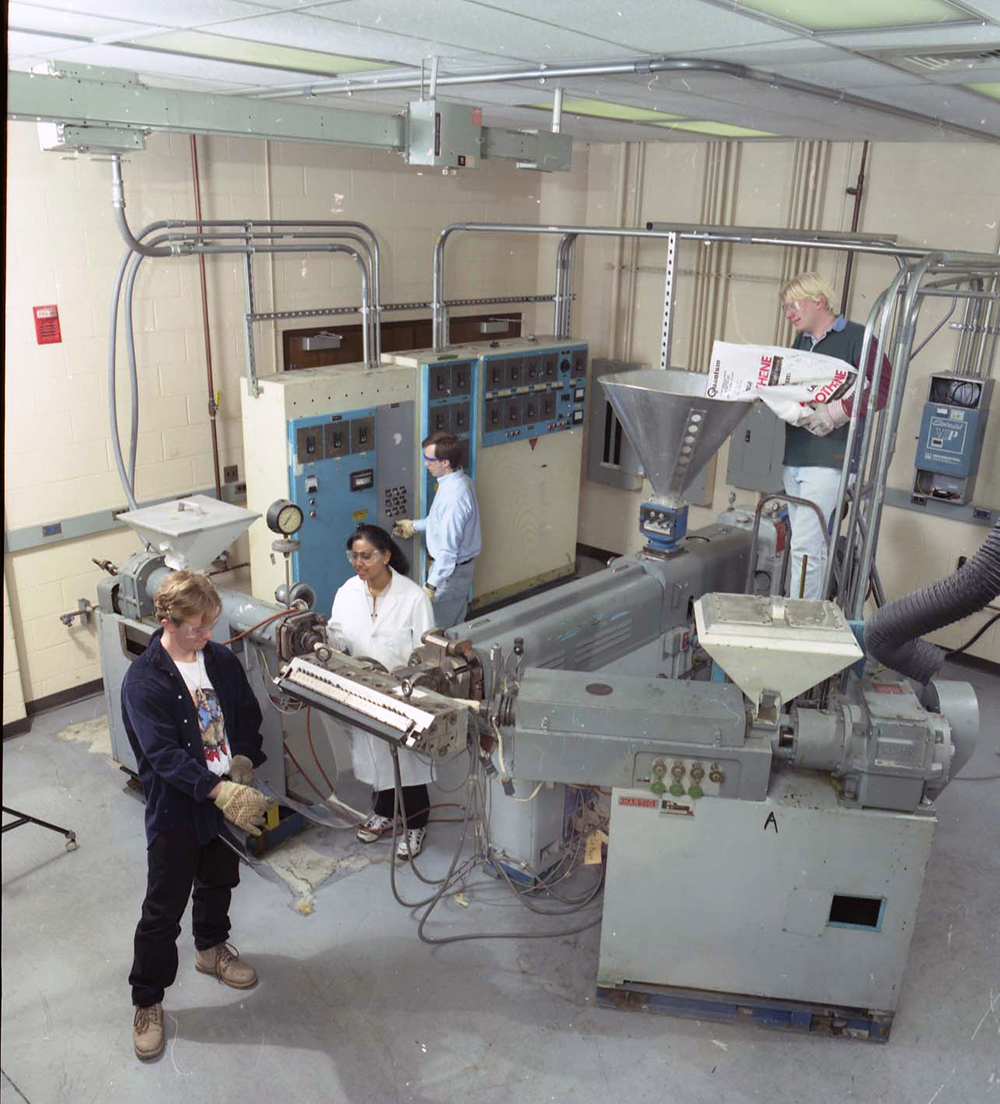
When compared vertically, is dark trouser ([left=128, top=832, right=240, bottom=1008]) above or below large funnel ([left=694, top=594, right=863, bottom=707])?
below

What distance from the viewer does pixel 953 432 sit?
205 inches

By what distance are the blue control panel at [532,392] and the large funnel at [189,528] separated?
2.43 m

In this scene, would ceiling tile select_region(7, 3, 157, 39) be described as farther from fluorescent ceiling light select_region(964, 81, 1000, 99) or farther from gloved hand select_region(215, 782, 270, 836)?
fluorescent ceiling light select_region(964, 81, 1000, 99)

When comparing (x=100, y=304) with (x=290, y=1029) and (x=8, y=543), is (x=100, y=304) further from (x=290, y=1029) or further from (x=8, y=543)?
(x=290, y=1029)

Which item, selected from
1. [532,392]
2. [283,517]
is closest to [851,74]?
[283,517]

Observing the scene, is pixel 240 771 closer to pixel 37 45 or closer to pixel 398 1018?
pixel 398 1018

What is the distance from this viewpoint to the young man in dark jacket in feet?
9.02

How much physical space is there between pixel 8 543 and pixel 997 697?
532cm

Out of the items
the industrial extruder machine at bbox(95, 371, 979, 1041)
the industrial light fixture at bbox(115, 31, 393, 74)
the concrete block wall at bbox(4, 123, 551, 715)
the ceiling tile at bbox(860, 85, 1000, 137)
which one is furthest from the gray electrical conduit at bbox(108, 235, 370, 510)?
the ceiling tile at bbox(860, 85, 1000, 137)

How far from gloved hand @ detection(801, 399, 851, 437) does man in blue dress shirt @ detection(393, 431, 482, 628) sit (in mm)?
1696

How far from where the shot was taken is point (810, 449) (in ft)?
13.2

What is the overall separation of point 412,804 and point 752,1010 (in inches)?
58.2

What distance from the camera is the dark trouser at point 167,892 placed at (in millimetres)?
2826

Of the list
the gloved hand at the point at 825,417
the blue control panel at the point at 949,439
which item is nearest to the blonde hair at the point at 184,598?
the gloved hand at the point at 825,417
